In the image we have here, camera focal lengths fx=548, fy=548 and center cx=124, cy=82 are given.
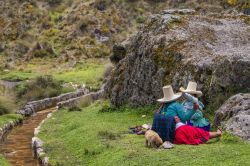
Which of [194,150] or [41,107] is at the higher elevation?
[194,150]

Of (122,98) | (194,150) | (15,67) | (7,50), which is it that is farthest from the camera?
(7,50)

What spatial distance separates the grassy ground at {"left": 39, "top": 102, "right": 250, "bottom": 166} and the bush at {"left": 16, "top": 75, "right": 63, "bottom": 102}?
11354 mm

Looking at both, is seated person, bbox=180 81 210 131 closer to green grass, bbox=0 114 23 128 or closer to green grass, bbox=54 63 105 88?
green grass, bbox=0 114 23 128

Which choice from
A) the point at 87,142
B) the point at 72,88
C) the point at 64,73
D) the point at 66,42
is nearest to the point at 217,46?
the point at 87,142

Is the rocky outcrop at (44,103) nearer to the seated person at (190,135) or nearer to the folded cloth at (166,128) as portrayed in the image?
the folded cloth at (166,128)

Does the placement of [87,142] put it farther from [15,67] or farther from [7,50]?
[7,50]

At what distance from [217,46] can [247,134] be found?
37.5 ft

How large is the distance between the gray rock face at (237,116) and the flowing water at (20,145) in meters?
7.00

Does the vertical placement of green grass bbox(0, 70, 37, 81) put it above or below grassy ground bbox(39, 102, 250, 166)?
below

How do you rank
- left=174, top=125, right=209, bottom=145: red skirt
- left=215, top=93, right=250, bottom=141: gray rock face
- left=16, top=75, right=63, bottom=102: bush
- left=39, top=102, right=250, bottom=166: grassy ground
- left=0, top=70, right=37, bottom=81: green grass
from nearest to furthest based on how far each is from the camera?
left=39, top=102, right=250, bottom=166: grassy ground, left=215, top=93, right=250, bottom=141: gray rock face, left=174, top=125, right=209, bottom=145: red skirt, left=16, top=75, right=63, bottom=102: bush, left=0, top=70, right=37, bottom=81: green grass

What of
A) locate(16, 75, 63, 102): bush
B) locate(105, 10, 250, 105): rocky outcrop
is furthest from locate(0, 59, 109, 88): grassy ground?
locate(105, 10, 250, 105): rocky outcrop

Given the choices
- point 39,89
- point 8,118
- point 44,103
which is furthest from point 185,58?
point 39,89

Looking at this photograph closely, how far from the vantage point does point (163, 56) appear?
2700 centimetres

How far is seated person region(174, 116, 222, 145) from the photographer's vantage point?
17.0 meters
